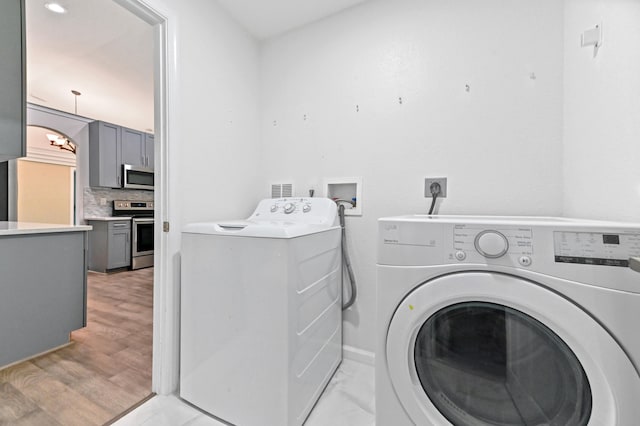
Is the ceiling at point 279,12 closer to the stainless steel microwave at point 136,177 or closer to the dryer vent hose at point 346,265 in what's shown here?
the dryer vent hose at point 346,265

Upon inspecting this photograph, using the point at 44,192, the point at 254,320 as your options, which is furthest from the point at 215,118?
the point at 44,192

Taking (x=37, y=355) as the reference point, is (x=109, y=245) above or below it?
above

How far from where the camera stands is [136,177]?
4.35 meters

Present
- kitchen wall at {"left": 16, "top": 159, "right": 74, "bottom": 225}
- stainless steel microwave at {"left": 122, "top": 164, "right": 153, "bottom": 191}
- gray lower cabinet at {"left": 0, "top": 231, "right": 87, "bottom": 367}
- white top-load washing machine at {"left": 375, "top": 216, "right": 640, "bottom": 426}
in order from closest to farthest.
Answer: white top-load washing machine at {"left": 375, "top": 216, "right": 640, "bottom": 426} → gray lower cabinet at {"left": 0, "top": 231, "right": 87, "bottom": 367} → stainless steel microwave at {"left": 122, "top": 164, "right": 153, "bottom": 191} → kitchen wall at {"left": 16, "top": 159, "right": 74, "bottom": 225}

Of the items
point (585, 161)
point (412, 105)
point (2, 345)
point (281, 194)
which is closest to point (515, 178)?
point (585, 161)

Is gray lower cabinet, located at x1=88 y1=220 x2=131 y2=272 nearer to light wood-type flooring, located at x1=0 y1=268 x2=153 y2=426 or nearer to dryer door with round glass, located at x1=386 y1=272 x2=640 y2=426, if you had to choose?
light wood-type flooring, located at x1=0 y1=268 x2=153 y2=426

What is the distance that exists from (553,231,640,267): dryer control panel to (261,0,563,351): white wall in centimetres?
71

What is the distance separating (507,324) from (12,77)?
2307 millimetres

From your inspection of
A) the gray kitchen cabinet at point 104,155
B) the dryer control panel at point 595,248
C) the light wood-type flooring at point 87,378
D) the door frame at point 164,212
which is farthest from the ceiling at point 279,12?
the gray kitchen cabinet at point 104,155

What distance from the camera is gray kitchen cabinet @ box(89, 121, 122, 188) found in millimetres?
3895

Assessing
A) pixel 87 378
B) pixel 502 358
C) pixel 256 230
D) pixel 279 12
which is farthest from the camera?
pixel 279 12

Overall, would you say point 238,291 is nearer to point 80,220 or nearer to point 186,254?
point 186,254

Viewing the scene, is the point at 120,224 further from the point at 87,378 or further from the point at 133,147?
the point at 87,378

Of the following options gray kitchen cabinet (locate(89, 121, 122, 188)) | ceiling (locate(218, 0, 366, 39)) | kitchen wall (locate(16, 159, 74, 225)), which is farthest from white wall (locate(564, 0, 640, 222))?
kitchen wall (locate(16, 159, 74, 225))
